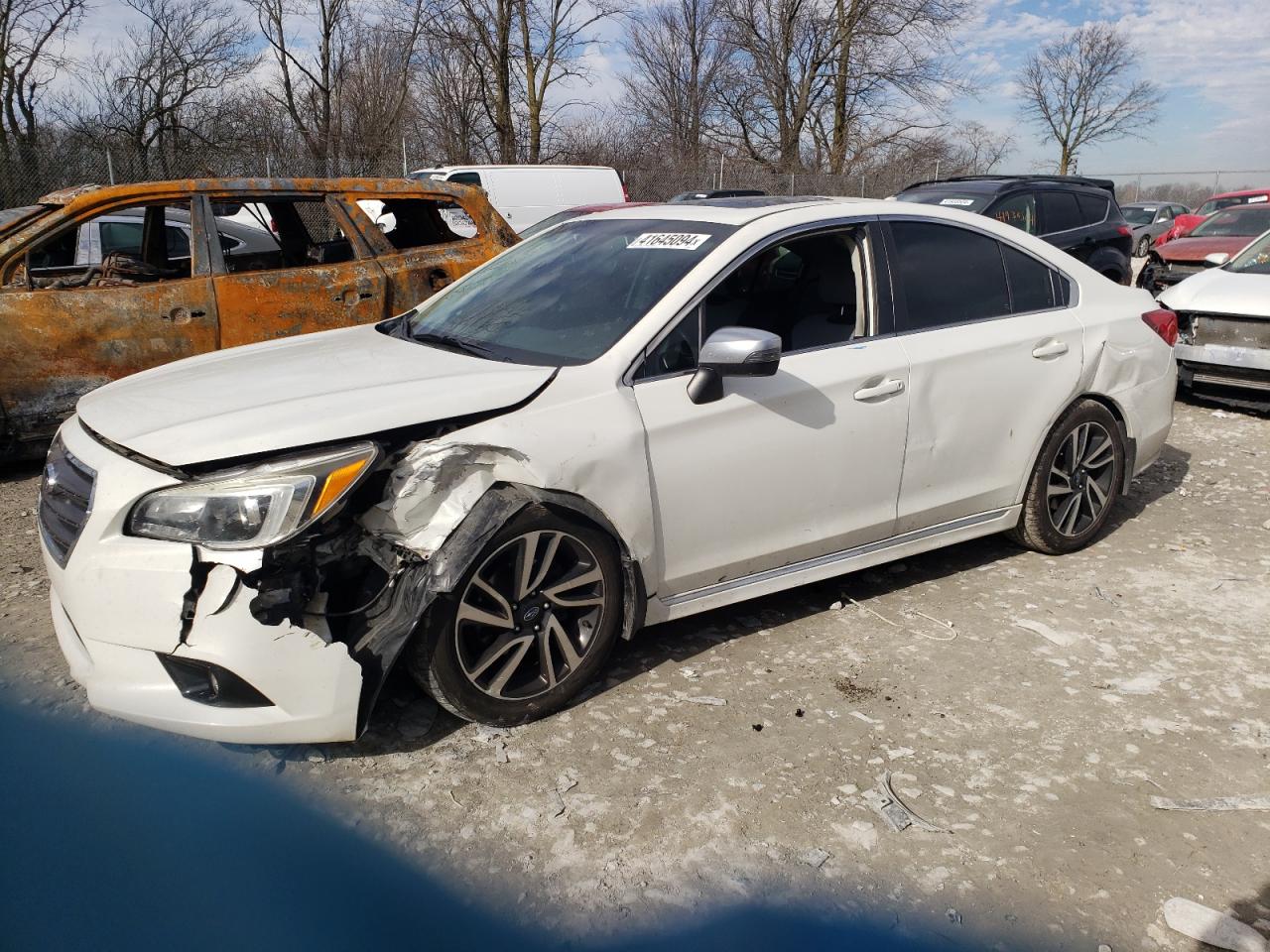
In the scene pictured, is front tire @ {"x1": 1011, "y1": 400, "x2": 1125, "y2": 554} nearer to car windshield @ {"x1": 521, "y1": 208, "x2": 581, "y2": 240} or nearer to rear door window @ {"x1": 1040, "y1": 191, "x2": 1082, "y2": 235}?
car windshield @ {"x1": 521, "y1": 208, "x2": 581, "y2": 240}

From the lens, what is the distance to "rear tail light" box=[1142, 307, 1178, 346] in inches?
186

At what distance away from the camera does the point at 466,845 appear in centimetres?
256

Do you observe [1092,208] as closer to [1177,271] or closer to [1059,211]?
[1059,211]

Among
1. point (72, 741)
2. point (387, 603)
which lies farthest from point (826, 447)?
point (72, 741)

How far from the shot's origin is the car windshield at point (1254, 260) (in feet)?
26.5

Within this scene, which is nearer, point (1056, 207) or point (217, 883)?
point (217, 883)

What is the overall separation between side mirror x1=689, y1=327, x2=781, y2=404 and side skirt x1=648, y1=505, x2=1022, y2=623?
29.9 inches

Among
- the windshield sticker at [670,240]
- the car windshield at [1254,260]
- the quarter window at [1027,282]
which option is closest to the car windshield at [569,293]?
the windshield sticker at [670,240]

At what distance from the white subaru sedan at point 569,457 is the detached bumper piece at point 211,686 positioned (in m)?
0.01

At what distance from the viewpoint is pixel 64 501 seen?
285 cm

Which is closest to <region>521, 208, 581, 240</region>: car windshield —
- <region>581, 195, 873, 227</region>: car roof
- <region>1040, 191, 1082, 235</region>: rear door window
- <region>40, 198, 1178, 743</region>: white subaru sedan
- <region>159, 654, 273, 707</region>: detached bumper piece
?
<region>40, 198, 1178, 743</region>: white subaru sedan

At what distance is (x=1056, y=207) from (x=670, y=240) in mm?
8635

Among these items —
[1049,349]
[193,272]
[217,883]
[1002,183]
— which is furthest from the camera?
[1002,183]

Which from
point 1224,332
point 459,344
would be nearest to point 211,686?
point 459,344
